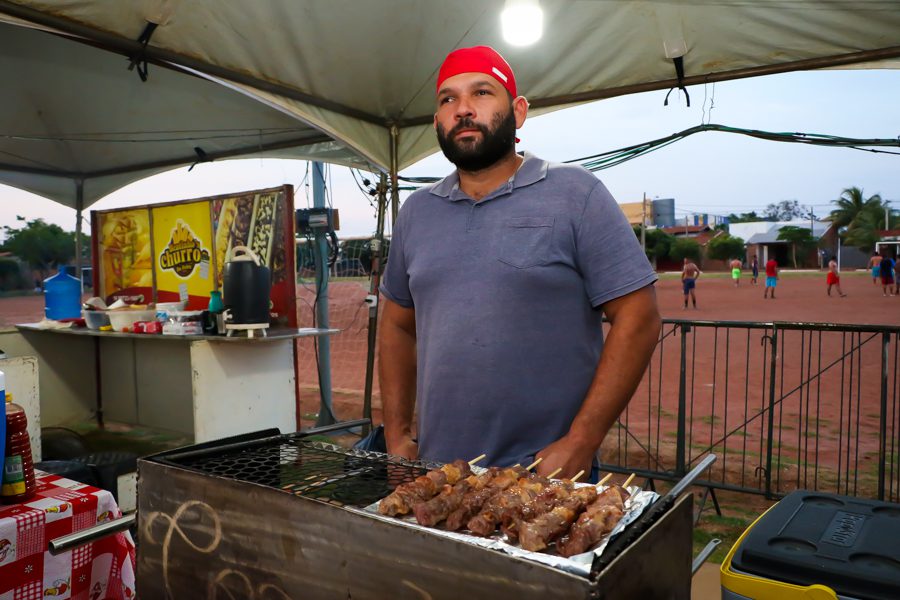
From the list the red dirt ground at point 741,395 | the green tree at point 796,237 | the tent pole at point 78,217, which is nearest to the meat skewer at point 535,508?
the red dirt ground at point 741,395

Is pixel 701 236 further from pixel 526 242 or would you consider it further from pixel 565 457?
pixel 565 457

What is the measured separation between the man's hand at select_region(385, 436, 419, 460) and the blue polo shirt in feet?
Result: 0.48

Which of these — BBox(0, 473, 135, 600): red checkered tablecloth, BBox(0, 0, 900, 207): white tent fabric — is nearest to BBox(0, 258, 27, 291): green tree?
BBox(0, 0, 900, 207): white tent fabric

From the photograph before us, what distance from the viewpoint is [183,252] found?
244 inches

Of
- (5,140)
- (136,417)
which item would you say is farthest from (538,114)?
(5,140)

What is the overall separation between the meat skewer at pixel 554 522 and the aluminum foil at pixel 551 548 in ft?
0.10

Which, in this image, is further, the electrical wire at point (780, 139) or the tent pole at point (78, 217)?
the tent pole at point (78, 217)

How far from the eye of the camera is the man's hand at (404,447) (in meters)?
2.16

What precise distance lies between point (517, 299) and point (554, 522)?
822 mm

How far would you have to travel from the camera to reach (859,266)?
47969 mm

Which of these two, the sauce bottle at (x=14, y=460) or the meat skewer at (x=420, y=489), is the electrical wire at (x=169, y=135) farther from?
the meat skewer at (x=420, y=489)

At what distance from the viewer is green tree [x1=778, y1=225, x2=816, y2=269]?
1928 inches

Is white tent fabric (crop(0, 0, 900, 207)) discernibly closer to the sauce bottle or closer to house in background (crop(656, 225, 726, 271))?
the sauce bottle

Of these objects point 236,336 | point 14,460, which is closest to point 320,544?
point 14,460
